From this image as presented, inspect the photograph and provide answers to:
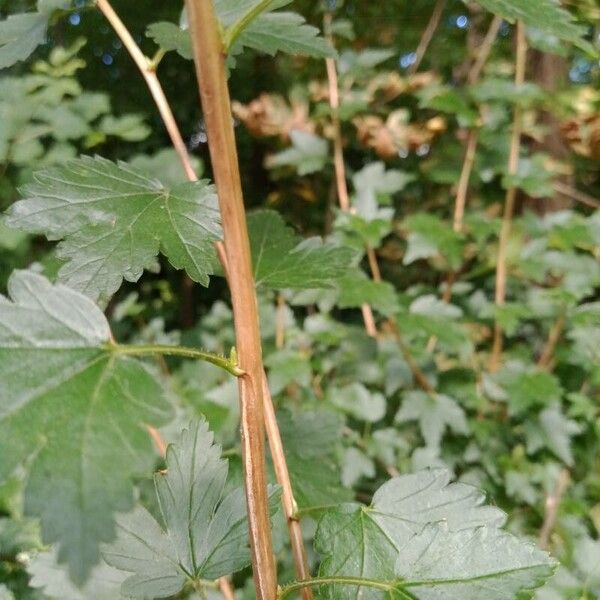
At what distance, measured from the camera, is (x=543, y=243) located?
5.39ft

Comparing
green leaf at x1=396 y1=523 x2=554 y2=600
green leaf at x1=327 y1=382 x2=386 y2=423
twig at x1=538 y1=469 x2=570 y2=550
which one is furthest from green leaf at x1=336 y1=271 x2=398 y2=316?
green leaf at x1=396 y1=523 x2=554 y2=600

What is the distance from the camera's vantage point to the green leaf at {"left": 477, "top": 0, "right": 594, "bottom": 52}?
45cm

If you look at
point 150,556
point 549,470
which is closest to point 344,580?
point 150,556

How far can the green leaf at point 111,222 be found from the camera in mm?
457

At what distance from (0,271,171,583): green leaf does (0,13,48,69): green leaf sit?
0.25m

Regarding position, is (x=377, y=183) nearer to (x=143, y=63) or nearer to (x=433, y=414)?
(x=433, y=414)

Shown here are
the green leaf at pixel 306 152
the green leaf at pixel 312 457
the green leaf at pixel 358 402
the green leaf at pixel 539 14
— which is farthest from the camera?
the green leaf at pixel 306 152

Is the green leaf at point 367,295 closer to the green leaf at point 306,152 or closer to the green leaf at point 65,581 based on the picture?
the green leaf at point 306,152

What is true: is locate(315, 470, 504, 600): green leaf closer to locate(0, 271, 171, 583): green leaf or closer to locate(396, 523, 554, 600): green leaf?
locate(396, 523, 554, 600): green leaf

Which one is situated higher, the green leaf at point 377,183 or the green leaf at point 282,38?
the green leaf at point 282,38

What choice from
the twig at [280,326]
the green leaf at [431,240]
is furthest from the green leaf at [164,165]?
the green leaf at [431,240]

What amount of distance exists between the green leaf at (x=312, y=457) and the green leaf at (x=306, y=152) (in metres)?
1.14

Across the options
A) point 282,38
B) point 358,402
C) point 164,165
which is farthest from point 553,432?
point 164,165

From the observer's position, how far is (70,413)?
1.12 ft
